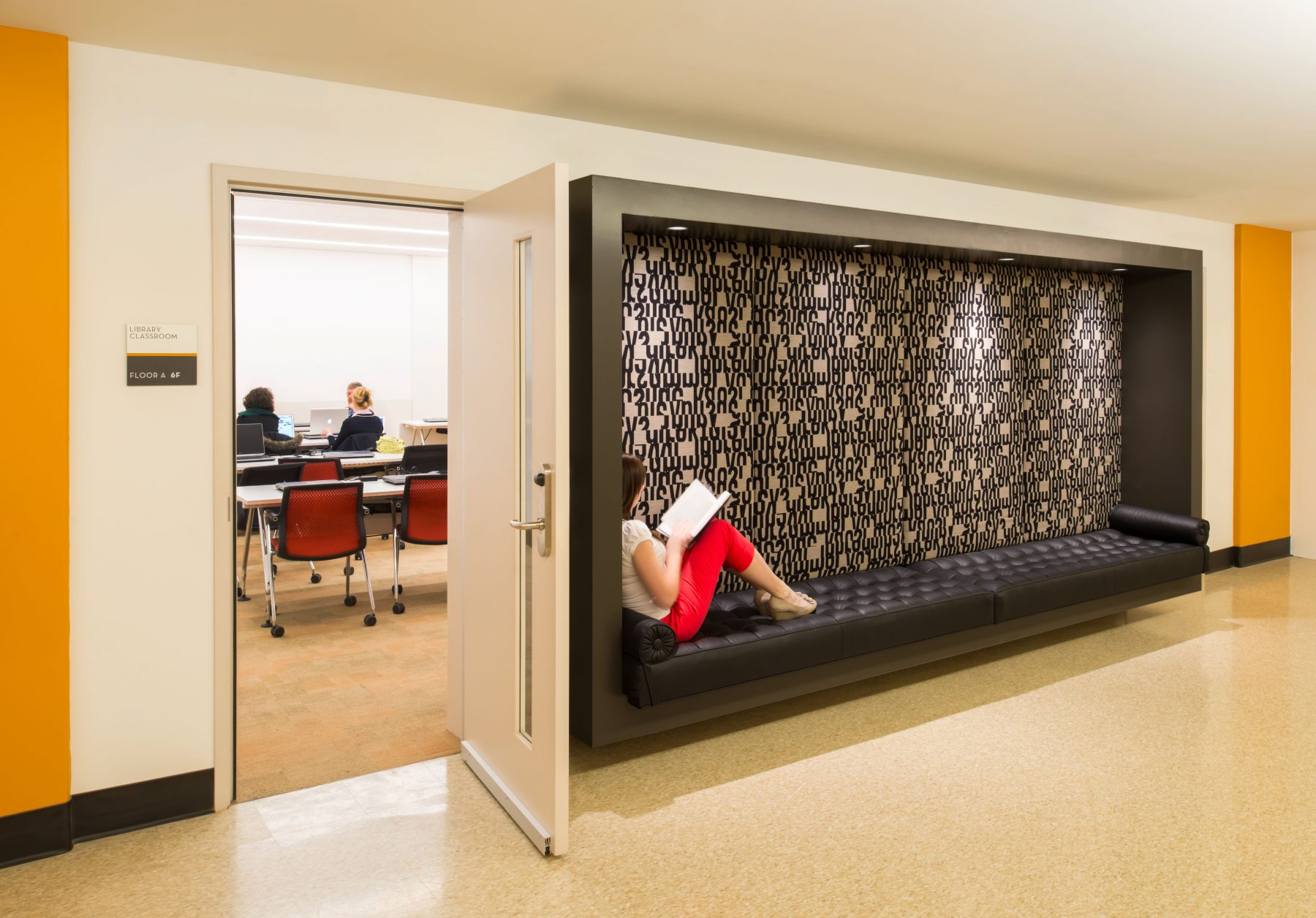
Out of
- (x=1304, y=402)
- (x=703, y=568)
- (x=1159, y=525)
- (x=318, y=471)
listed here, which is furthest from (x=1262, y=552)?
(x=318, y=471)

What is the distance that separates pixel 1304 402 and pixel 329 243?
10119mm

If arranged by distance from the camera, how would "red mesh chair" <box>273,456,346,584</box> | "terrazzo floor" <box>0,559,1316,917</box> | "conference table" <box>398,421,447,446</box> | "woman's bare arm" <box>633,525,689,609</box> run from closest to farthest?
"terrazzo floor" <box>0,559,1316,917</box> < "woman's bare arm" <box>633,525,689,609</box> < "red mesh chair" <box>273,456,346,584</box> < "conference table" <box>398,421,447,446</box>

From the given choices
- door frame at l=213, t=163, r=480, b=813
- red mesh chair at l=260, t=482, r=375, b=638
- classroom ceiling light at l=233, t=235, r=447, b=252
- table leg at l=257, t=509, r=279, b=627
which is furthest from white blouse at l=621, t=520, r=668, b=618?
classroom ceiling light at l=233, t=235, r=447, b=252

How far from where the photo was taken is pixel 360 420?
8.32 meters

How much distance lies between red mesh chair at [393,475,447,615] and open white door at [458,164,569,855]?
237 centimetres

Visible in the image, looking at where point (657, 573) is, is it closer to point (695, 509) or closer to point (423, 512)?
point (695, 509)

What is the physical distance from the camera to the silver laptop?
33.0 ft

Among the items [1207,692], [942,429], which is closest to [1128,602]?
[1207,692]

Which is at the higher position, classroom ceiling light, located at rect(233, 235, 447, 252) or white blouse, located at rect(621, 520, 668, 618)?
classroom ceiling light, located at rect(233, 235, 447, 252)

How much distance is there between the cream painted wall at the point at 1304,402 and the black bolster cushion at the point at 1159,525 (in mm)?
2477

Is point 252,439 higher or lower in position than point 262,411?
lower

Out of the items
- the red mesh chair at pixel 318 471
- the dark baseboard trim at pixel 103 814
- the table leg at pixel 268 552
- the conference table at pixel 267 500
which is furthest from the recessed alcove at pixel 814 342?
the red mesh chair at pixel 318 471

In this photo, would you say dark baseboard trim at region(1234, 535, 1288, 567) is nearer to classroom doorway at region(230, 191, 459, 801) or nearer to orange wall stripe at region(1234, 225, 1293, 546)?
orange wall stripe at region(1234, 225, 1293, 546)

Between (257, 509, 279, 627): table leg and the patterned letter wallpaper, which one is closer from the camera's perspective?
→ the patterned letter wallpaper
